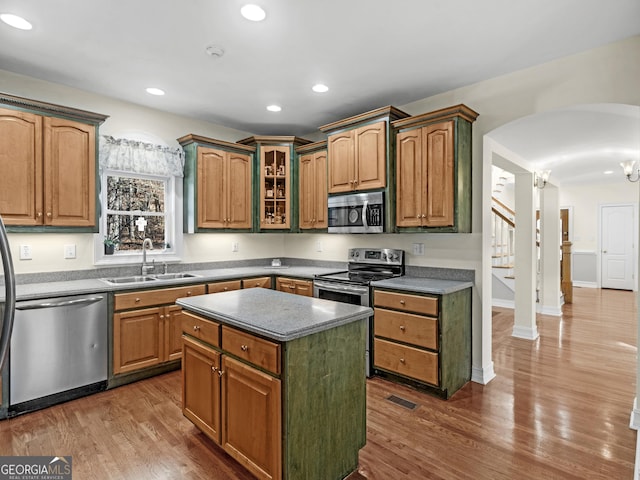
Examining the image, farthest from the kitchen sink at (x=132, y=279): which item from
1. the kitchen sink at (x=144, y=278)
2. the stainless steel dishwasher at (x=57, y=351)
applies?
the stainless steel dishwasher at (x=57, y=351)

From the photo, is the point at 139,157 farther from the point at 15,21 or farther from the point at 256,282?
the point at 256,282

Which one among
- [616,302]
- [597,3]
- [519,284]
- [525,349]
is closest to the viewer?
[597,3]

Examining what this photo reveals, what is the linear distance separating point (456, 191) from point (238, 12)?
7.19ft

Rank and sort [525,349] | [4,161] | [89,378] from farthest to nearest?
[525,349], [89,378], [4,161]

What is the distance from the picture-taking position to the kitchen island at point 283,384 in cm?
173

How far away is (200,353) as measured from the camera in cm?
224

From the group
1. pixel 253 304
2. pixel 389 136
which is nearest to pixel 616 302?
pixel 389 136

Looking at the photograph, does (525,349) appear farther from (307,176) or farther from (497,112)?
(307,176)

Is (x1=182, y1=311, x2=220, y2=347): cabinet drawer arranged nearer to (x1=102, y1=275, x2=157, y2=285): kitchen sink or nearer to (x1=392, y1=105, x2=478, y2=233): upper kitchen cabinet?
(x1=102, y1=275, x2=157, y2=285): kitchen sink

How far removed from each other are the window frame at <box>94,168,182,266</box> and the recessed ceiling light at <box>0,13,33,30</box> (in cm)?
142

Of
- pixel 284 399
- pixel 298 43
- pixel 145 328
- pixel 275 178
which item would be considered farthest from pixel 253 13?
pixel 145 328

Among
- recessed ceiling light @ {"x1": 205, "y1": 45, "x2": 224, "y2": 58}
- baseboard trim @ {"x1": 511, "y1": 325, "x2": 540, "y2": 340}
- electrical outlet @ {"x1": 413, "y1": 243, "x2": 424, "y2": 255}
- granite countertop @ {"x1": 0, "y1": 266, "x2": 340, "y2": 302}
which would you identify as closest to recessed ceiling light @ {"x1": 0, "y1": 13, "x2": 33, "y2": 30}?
recessed ceiling light @ {"x1": 205, "y1": 45, "x2": 224, "y2": 58}

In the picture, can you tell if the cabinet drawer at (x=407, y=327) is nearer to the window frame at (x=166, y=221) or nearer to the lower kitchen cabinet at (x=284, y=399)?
the lower kitchen cabinet at (x=284, y=399)

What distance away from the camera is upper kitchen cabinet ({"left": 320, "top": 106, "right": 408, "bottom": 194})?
11.6ft
